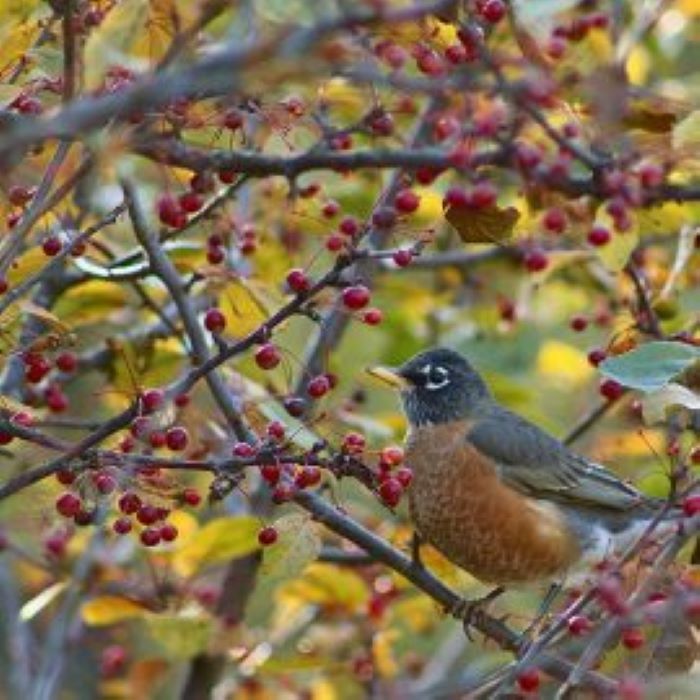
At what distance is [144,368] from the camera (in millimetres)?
3568

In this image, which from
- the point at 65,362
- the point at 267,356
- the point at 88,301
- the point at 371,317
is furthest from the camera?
the point at 88,301

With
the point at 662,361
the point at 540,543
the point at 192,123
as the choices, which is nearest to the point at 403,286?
the point at 540,543

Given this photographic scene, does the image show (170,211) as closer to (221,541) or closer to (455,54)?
(455,54)

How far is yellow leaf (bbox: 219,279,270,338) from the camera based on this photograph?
312 cm

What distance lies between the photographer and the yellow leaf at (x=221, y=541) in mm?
3418

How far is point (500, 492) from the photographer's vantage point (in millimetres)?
4391

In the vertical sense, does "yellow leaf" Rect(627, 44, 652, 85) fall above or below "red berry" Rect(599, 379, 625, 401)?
above

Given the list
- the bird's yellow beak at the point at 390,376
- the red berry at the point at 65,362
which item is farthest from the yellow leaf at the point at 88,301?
the bird's yellow beak at the point at 390,376

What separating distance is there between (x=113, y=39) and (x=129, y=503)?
2.51 feet

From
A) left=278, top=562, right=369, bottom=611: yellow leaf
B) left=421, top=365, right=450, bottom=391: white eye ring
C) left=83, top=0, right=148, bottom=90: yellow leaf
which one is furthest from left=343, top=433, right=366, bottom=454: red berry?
left=421, top=365, right=450, bottom=391: white eye ring

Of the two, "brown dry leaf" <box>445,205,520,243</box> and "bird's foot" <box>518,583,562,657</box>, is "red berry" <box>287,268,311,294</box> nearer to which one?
"brown dry leaf" <box>445,205,520,243</box>

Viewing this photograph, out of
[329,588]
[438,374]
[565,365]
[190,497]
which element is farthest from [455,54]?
[565,365]

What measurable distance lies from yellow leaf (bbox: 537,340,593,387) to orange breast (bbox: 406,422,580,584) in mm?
382

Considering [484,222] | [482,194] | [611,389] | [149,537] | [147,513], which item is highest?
[482,194]
